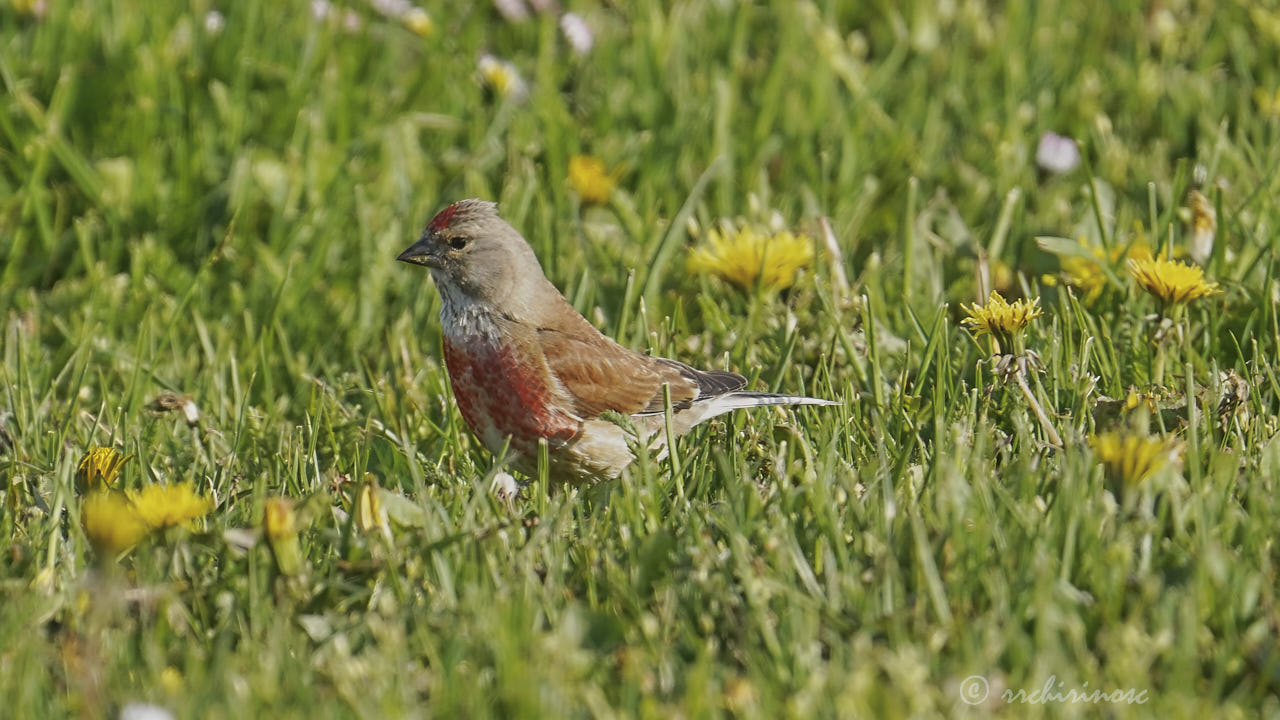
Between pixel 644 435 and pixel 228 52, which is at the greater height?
pixel 228 52

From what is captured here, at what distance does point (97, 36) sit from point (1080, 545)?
14.6ft

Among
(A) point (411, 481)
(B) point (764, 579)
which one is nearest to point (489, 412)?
(A) point (411, 481)

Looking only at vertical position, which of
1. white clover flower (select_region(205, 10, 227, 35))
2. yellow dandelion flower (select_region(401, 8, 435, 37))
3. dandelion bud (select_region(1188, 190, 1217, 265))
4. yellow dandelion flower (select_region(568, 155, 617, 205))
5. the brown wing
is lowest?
the brown wing

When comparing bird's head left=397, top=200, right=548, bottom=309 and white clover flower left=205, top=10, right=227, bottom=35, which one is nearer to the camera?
bird's head left=397, top=200, right=548, bottom=309

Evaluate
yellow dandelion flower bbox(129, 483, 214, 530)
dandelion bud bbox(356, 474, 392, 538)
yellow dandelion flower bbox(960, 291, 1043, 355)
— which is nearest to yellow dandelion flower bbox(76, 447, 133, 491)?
yellow dandelion flower bbox(129, 483, 214, 530)

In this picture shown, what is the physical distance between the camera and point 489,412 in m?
4.34

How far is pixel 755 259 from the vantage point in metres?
4.99

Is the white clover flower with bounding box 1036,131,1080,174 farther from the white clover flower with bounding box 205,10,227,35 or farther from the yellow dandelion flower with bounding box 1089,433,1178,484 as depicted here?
the white clover flower with bounding box 205,10,227,35

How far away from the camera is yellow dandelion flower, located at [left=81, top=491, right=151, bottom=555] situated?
3.16 m

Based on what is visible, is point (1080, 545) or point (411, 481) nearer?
point (1080, 545)

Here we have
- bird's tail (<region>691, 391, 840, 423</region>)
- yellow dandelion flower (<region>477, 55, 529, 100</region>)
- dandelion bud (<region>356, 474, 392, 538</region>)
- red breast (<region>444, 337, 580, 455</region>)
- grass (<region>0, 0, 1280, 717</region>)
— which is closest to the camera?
grass (<region>0, 0, 1280, 717</region>)

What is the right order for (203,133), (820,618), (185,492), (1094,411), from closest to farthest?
(820,618), (185,492), (1094,411), (203,133)

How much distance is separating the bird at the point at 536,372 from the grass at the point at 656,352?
143mm

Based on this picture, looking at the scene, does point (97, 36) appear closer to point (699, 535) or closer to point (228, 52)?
point (228, 52)
